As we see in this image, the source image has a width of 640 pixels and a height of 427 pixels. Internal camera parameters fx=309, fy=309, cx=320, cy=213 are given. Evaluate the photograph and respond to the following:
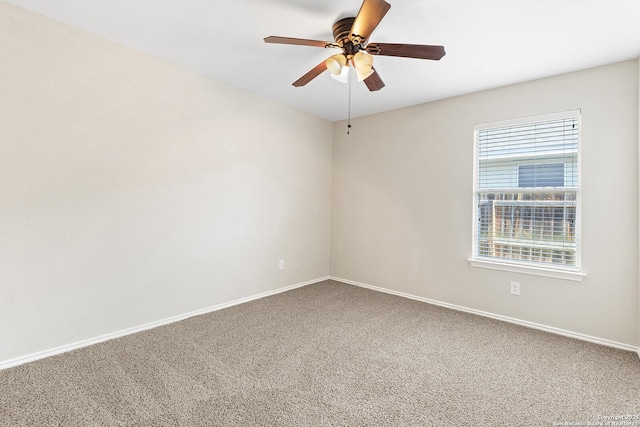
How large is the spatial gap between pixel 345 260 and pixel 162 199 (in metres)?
2.60

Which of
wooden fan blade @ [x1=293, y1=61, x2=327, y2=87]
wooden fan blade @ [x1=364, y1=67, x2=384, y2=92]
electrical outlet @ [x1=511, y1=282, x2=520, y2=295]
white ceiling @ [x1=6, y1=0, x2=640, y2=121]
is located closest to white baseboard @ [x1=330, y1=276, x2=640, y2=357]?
electrical outlet @ [x1=511, y1=282, x2=520, y2=295]

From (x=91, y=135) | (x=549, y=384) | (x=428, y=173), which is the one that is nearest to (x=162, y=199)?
(x=91, y=135)

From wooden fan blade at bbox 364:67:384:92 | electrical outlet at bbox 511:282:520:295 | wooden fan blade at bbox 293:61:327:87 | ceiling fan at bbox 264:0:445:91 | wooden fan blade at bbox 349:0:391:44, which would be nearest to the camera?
wooden fan blade at bbox 349:0:391:44

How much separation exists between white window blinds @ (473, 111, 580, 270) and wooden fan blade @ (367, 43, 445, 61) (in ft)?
5.56

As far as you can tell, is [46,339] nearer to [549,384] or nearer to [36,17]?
[36,17]

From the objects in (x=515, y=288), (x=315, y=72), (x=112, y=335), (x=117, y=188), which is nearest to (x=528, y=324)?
(x=515, y=288)

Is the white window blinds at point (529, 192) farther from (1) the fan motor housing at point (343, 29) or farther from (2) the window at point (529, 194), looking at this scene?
(1) the fan motor housing at point (343, 29)

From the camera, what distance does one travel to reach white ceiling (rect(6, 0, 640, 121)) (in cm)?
199

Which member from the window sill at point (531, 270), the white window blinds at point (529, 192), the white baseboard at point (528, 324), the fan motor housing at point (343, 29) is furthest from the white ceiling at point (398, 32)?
the white baseboard at point (528, 324)

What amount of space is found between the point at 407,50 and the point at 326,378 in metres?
2.19

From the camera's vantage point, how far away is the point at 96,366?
83.6 inches

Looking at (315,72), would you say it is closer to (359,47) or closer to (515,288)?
(359,47)

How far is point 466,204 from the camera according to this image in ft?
11.2

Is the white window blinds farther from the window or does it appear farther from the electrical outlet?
the electrical outlet
